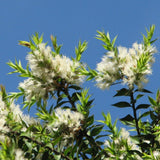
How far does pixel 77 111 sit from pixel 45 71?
63 centimetres

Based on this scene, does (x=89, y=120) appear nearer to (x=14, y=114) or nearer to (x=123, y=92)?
(x=123, y=92)

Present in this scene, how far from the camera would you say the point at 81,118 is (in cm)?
439

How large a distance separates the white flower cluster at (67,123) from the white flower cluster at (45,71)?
1.50ft

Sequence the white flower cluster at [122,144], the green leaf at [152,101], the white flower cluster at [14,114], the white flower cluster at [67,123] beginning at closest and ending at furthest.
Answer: the white flower cluster at [67,123] → the white flower cluster at [122,144] → the white flower cluster at [14,114] → the green leaf at [152,101]

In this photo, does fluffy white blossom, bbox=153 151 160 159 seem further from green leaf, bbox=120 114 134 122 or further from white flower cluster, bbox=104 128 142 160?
green leaf, bbox=120 114 134 122

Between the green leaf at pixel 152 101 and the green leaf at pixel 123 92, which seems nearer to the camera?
the green leaf at pixel 123 92

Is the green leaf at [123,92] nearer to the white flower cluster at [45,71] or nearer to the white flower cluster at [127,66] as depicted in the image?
the white flower cluster at [127,66]

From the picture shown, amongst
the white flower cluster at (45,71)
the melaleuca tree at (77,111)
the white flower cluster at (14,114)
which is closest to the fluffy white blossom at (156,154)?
the melaleuca tree at (77,111)

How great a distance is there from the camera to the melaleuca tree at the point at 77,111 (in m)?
4.45

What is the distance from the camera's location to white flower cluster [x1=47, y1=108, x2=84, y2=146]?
4.34 metres

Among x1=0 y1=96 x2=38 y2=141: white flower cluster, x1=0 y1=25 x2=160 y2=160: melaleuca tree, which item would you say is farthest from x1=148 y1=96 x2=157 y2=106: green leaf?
x1=0 y1=96 x2=38 y2=141: white flower cluster

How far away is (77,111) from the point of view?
462 centimetres

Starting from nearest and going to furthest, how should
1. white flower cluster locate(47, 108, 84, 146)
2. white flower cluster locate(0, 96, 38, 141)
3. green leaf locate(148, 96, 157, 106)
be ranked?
white flower cluster locate(47, 108, 84, 146), white flower cluster locate(0, 96, 38, 141), green leaf locate(148, 96, 157, 106)

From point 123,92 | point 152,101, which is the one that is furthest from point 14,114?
point 152,101
